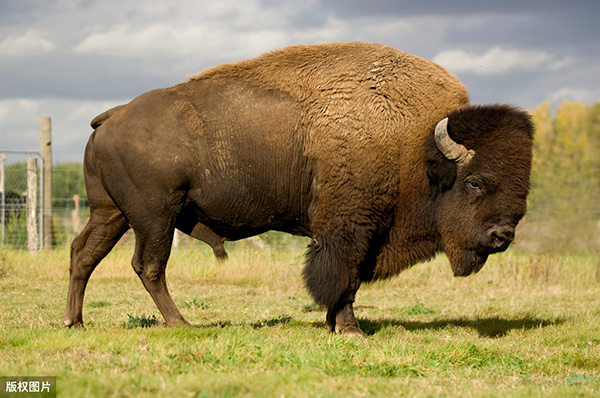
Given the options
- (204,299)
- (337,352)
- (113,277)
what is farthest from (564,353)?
(113,277)

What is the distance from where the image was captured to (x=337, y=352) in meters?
5.09

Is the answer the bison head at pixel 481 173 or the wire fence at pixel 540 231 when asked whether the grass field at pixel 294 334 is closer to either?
the bison head at pixel 481 173

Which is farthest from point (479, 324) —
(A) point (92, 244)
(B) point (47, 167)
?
(B) point (47, 167)

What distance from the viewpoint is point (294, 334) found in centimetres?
660

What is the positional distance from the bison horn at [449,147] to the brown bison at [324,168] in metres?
0.01

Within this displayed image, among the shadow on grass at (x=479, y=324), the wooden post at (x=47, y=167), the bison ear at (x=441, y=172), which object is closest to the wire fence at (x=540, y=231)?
the wooden post at (x=47, y=167)

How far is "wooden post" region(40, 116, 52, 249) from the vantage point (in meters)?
16.8

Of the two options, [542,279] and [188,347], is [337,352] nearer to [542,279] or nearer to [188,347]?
[188,347]

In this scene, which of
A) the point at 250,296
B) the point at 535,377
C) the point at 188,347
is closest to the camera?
the point at 188,347

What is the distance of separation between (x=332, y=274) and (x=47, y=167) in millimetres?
12381

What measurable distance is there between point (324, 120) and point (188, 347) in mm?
2874

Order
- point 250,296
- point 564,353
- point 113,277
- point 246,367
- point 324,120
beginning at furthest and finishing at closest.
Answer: point 113,277
point 250,296
point 324,120
point 564,353
point 246,367

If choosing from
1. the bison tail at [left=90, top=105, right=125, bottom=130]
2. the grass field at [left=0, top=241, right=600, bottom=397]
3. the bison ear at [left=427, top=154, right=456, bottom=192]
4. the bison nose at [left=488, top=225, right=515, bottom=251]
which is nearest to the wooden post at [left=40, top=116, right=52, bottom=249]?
the grass field at [left=0, top=241, right=600, bottom=397]

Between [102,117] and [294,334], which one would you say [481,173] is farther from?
[102,117]
